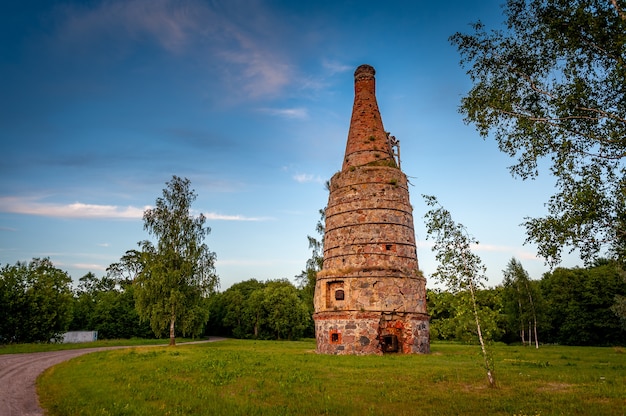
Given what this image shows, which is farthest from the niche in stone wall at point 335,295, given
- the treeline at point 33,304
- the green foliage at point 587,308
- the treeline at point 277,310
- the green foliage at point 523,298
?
the green foliage at point 587,308

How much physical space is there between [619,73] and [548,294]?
5287 centimetres

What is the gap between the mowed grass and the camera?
30.2 feet

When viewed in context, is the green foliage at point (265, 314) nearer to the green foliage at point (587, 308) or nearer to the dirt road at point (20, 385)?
the green foliage at point (587, 308)

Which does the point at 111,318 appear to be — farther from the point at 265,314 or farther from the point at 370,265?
the point at 370,265

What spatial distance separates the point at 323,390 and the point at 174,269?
79.2 feet

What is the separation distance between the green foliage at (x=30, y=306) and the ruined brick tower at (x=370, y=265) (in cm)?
2685

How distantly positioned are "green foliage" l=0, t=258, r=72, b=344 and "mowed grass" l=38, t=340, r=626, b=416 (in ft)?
77.4

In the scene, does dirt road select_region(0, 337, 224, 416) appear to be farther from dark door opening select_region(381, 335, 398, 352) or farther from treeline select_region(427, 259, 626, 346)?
treeline select_region(427, 259, 626, 346)

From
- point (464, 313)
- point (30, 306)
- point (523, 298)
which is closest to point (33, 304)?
point (30, 306)

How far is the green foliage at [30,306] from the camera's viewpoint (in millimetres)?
34750

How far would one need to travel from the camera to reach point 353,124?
28.8 metres

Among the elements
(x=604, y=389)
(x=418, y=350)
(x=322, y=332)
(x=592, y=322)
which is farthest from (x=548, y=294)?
(x=604, y=389)

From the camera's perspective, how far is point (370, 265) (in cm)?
2459

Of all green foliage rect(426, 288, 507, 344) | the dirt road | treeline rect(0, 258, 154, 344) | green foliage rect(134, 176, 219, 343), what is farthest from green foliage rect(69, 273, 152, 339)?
green foliage rect(426, 288, 507, 344)
